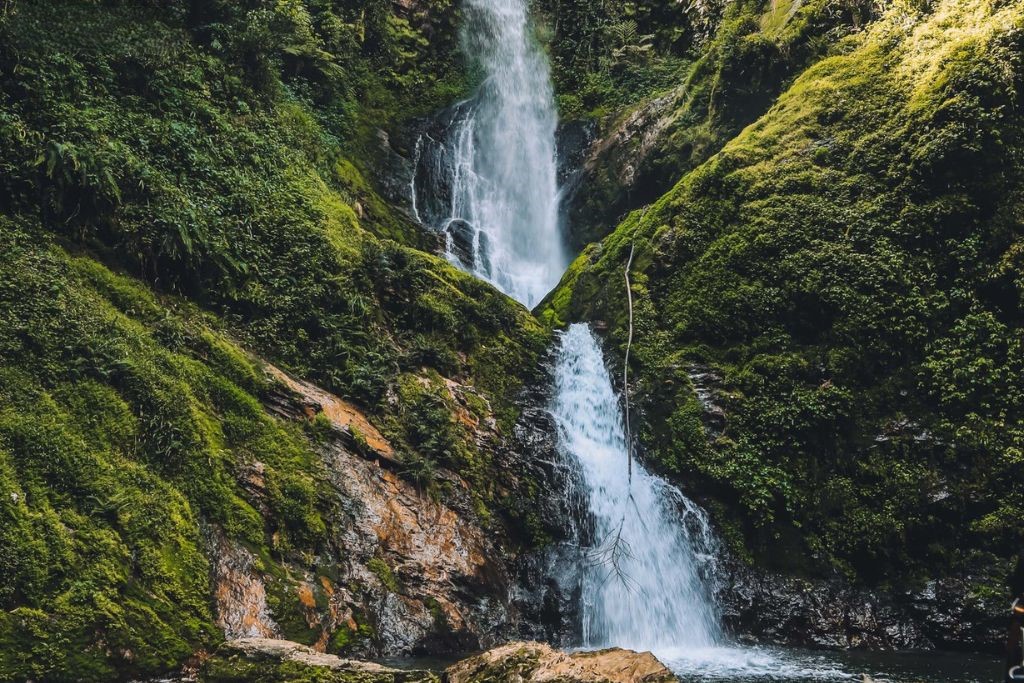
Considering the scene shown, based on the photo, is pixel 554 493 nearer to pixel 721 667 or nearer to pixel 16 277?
pixel 721 667

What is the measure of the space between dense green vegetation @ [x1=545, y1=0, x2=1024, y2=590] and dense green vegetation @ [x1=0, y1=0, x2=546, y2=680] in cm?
383

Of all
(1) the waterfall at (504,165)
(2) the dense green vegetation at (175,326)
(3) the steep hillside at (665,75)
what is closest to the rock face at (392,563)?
(2) the dense green vegetation at (175,326)

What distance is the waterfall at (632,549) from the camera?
34.2 ft

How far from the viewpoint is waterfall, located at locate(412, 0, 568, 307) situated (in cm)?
1922

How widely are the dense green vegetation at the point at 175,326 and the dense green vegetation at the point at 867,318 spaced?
383 centimetres

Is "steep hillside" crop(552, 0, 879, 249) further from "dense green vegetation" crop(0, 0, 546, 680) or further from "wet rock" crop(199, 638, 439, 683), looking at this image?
"wet rock" crop(199, 638, 439, 683)

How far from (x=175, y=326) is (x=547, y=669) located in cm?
736

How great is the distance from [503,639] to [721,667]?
10.1 feet

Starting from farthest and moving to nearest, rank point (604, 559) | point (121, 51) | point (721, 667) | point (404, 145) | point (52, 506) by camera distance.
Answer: point (404, 145) → point (121, 51) → point (604, 559) → point (721, 667) → point (52, 506)

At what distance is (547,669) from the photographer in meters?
5.00

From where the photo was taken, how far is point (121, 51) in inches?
479

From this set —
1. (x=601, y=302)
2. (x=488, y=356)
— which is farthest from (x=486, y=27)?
(x=488, y=356)

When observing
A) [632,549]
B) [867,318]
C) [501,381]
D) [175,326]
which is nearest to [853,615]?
[632,549]

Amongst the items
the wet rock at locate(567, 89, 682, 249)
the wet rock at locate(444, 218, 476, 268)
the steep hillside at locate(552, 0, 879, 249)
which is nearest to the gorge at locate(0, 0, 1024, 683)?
the steep hillside at locate(552, 0, 879, 249)
